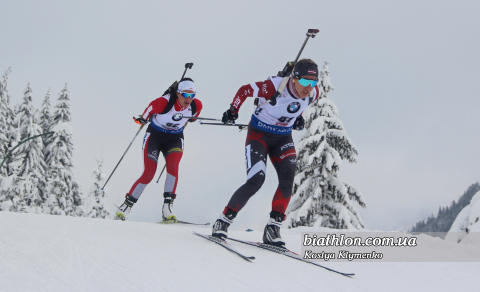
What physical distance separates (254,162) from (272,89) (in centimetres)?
91

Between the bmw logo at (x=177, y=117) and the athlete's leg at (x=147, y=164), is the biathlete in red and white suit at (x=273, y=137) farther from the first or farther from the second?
the athlete's leg at (x=147, y=164)

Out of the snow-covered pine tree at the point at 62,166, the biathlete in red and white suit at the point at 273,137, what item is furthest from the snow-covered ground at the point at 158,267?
the snow-covered pine tree at the point at 62,166

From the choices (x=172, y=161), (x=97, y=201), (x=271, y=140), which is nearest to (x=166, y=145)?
(x=172, y=161)

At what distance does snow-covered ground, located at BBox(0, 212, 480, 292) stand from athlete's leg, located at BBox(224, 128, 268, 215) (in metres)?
0.50

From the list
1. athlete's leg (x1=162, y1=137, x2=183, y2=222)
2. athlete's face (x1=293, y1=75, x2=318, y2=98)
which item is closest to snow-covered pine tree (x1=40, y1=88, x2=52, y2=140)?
athlete's leg (x1=162, y1=137, x2=183, y2=222)

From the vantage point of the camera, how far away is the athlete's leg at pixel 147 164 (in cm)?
657

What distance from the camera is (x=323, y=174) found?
15758 millimetres

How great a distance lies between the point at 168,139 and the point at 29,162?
60.5ft

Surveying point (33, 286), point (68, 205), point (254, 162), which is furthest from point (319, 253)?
point (68, 205)

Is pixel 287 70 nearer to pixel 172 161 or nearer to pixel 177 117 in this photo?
pixel 177 117

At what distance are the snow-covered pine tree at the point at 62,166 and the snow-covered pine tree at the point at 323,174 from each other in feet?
44.4

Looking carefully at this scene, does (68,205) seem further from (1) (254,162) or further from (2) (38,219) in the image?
(1) (254,162)

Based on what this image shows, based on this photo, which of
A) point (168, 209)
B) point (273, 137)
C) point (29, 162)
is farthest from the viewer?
point (29, 162)

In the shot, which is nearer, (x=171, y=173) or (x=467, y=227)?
(x=171, y=173)
